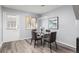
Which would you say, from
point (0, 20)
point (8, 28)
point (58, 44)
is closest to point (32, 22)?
point (8, 28)

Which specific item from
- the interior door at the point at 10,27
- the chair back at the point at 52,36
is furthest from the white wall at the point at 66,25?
the interior door at the point at 10,27

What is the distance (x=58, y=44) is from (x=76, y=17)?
77 cm

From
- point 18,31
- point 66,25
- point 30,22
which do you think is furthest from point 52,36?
point 18,31

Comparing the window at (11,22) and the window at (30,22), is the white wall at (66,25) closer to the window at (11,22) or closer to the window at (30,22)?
the window at (30,22)

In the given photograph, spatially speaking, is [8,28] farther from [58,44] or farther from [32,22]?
[58,44]

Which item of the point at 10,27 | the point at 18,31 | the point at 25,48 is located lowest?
the point at 25,48

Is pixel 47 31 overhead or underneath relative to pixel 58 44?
overhead

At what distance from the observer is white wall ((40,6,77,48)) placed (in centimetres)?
171

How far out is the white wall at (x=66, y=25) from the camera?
67.4 inches

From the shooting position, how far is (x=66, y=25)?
1.82 m

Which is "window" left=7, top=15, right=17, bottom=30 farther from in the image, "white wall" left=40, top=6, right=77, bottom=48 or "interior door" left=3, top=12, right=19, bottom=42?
"white wall" left=40, top=6, right=77, bottom=48

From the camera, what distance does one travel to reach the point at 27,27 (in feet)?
6.06

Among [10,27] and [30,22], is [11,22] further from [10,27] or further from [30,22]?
[30,22]
